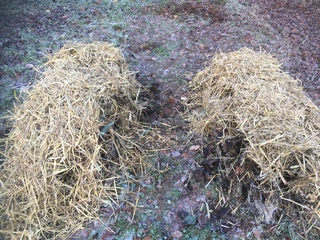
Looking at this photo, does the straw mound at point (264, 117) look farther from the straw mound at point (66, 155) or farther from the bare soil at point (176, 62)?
the straw mound at point (66, 155)

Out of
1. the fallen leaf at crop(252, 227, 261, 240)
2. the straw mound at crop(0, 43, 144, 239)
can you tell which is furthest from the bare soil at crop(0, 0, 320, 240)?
the straw mound at crop(0, 43, 144, 239)

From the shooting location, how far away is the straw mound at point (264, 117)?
224 centimetres

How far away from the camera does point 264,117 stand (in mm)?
2514

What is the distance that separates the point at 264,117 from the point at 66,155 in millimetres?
1598

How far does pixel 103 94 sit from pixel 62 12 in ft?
10.3

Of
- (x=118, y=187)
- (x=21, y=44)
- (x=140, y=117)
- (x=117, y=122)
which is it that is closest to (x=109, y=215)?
(x=118, y=187)

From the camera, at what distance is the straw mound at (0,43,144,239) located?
7.40ft

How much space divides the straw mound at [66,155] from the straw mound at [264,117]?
2.83ft

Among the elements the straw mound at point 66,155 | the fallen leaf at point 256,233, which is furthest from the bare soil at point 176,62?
the straw mound at point 66,155

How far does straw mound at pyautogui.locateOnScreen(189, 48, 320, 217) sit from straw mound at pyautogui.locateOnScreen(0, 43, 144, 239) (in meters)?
0.86

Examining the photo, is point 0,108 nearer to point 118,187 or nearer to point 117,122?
point 117,122

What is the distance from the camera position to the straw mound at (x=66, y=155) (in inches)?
88.8

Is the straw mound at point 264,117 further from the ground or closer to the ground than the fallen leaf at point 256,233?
further from the ground

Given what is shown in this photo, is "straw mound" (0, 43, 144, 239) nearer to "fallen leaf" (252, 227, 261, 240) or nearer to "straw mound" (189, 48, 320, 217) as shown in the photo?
"straw mound" (189, 48, 320, 217)
